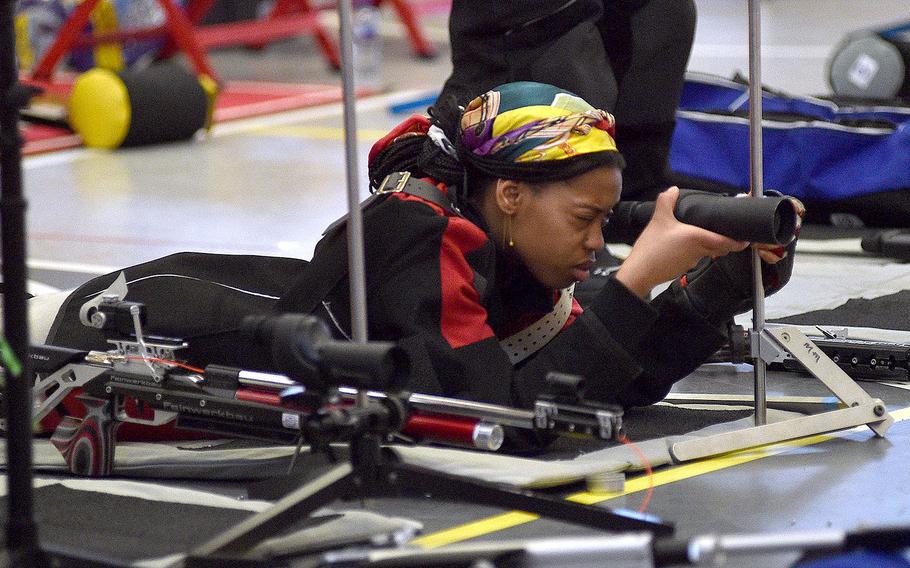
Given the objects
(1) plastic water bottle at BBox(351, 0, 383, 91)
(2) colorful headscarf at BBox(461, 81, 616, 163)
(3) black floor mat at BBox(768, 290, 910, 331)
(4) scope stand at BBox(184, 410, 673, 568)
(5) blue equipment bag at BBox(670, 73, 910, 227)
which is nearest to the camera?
(4) scope stand at BBox(184, 410, 673, 568)

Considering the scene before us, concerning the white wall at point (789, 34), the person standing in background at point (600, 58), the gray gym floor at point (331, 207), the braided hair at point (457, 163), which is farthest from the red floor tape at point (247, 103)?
the braided hair at point (457, 163)

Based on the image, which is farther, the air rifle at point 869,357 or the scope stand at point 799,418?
the air rifle at point 869,357

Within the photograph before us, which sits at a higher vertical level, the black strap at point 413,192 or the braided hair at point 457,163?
the braided hair at point 457,163

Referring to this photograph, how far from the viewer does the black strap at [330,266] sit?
225 cm

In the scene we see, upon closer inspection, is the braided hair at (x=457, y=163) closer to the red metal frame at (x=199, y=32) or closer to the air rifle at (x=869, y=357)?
the air rifle at (x=869, y=357)

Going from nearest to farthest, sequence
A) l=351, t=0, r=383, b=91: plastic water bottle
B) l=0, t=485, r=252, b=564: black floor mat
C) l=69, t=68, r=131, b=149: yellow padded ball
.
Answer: l=0, t=485, r=252, b=564: black floor mat → l=69, t=68, r=131, b=149: yellow padded ball → l=351, t=0, r=383, b=91: plastic water bottle

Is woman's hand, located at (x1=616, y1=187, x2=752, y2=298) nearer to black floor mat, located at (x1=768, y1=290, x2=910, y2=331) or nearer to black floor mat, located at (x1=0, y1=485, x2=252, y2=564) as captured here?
black floor mat, located at (x1=0, y1=485, x2=252, y2=564)

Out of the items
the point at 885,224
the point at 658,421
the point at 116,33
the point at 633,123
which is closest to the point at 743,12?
the point at 116,33

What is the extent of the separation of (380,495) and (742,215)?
0.74 m

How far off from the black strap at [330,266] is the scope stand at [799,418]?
1.89 feet

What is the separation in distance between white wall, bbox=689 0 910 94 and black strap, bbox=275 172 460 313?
4.81 metres

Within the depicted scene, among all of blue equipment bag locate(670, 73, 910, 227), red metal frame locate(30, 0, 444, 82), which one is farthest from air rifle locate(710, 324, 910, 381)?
red metal frame locate(30, 0, 444, 82)

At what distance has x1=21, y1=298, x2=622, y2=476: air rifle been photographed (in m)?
1.77

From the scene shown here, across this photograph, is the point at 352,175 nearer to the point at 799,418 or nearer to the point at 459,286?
the point at 459,286
